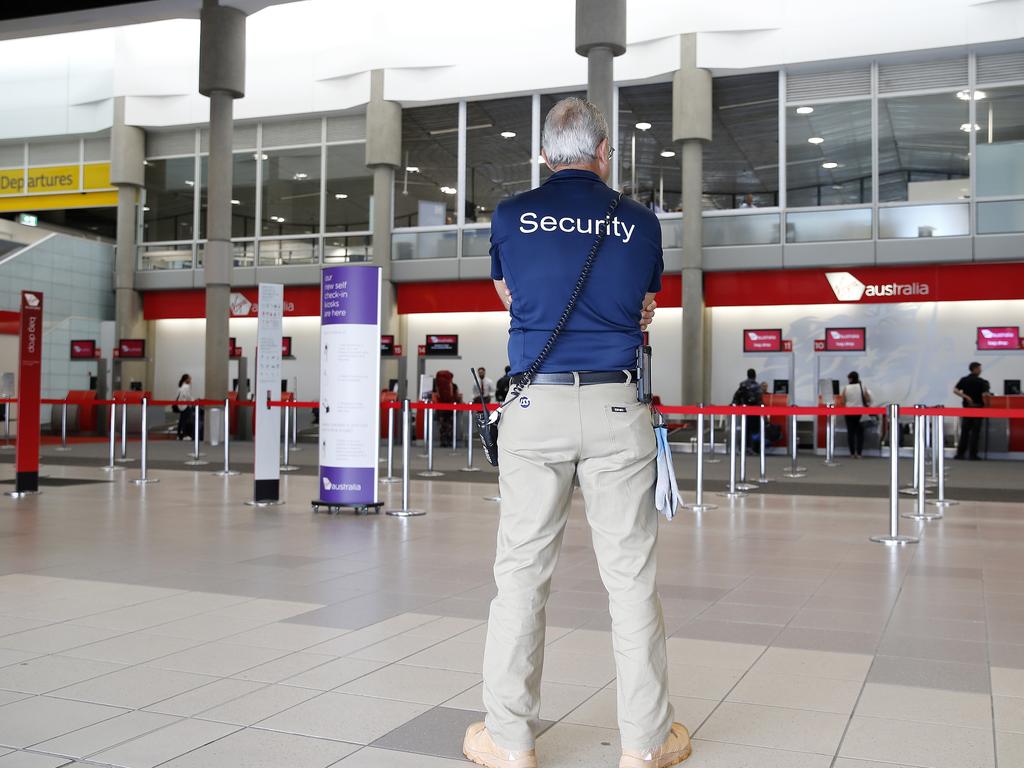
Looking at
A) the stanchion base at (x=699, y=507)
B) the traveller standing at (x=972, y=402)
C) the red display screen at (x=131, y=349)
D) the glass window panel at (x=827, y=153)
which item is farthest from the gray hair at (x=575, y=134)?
the red display screen at (x=131, y=349)

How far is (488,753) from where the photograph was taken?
2.93 metres

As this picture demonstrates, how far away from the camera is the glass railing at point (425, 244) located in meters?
23.9

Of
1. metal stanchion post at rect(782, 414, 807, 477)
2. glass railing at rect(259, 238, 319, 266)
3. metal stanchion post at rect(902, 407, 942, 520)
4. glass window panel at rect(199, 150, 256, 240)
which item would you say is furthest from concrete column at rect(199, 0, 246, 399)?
metal stanchion post at rect(902, 407, 942, 520)

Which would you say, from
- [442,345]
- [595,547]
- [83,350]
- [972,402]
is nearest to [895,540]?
[595,547]

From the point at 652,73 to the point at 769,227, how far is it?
4.12 metres

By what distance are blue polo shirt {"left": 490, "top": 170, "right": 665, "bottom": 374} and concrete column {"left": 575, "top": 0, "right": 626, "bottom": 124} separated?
12.6 meters

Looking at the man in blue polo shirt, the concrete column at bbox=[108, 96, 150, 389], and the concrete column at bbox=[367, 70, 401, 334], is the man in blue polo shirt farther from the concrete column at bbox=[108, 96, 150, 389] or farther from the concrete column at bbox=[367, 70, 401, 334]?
the concrete column at bbox=[108, 96, 150, 389]

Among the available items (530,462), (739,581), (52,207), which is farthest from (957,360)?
(52,207)

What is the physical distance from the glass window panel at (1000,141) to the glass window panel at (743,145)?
4086 millimetres

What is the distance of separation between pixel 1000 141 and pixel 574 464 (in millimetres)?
20548

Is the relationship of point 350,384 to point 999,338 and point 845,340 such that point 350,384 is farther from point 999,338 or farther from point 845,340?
point 999,338

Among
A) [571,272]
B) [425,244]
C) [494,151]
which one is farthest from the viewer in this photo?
[494,151]

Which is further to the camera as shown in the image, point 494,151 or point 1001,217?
point 494,151

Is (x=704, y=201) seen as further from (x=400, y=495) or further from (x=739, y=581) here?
(x=739, y=581)
